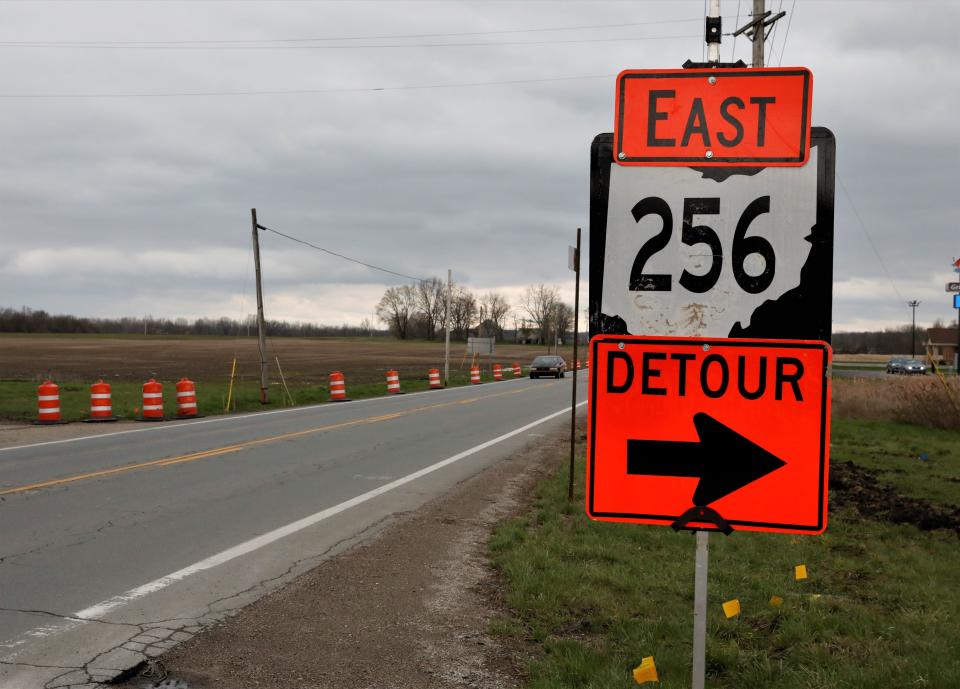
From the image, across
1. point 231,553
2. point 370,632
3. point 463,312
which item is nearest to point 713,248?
point 370,632

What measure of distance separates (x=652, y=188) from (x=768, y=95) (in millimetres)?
523

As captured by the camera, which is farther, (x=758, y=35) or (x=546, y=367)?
(x=546, y=367)

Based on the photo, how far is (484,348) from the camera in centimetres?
5472

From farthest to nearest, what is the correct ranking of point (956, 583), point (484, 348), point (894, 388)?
point (484, 348) < point (894, 388) < point (956, 583)

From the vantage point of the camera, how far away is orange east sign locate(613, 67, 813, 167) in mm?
2812

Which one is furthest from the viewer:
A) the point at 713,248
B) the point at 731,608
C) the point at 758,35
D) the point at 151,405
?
the point at 151,405

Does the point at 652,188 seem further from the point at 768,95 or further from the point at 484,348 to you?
the point at 484,348

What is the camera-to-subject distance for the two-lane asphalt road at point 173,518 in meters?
4.77

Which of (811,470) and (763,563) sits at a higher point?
(811,470)

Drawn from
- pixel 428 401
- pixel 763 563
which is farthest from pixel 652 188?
pixel 428 401

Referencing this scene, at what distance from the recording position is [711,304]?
284 cm

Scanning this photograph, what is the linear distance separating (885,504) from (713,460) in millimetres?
7865

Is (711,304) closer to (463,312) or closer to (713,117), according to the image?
(713,117)

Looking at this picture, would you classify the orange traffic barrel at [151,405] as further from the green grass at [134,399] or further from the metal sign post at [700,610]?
the metal sign post at [700,610]
